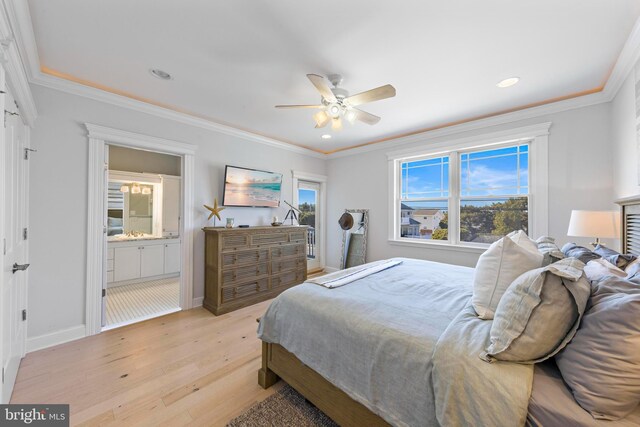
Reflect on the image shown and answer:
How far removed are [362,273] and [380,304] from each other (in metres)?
0.71

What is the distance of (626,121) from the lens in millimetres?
2207

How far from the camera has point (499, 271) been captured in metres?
1.36

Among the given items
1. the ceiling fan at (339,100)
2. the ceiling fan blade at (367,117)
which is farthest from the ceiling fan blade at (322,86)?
the ceiling fan blade at (367,117)

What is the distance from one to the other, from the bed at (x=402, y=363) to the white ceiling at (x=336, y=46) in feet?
6.18

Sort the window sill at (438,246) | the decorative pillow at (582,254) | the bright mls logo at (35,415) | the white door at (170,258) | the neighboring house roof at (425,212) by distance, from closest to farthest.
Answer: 1. the bright mls logo at (35,415)
2. the decorative pillow at (582,254)
3. the window sill at (438,246)
4. the neighboring house roof at (425,212)
5. the white door at (170,258)

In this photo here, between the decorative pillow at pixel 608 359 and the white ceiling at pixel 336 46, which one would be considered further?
the white ceiling at pixel 336 46

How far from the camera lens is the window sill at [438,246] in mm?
3447

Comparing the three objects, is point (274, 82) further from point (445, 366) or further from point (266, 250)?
point (445, 366)

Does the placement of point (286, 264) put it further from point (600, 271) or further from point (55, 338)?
point (600, 271)

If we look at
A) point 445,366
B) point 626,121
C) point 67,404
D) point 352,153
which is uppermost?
point 352,153

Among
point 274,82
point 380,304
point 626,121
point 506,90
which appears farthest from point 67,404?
point 626,121

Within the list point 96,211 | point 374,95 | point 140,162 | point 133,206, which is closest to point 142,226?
point 133,206

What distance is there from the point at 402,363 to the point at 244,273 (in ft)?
8.98

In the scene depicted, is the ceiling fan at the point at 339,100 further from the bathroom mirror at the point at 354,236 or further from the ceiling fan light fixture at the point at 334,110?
the bathroom mirror at the point at 354,236
